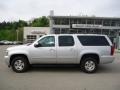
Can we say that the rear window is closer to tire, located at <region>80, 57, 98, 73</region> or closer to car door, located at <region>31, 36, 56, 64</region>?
Result: tire, located at <region>80, 57, 98, 73</region>

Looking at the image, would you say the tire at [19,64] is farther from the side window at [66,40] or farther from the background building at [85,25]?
the background building at [85,25]

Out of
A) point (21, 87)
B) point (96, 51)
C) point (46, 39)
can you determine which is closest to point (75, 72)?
point (96, 51)

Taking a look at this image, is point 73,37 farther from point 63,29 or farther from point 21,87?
point 63,29

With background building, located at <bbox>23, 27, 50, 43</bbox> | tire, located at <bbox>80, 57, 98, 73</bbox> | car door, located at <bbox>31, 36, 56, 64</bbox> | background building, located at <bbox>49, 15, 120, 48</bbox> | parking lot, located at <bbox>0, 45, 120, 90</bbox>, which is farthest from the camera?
background building, located at <bbox>23, 27, 50, 43</bbox>

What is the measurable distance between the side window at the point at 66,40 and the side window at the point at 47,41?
344 mm

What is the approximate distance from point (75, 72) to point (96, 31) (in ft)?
141

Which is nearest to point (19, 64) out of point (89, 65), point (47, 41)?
point (47, 41)

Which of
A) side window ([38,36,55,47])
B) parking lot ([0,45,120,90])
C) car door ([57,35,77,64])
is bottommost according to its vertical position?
parking lot ([0,45,120,90])

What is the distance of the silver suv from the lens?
29.7 ft

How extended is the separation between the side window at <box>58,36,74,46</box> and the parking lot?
136cm

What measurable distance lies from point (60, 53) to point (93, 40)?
1.78m

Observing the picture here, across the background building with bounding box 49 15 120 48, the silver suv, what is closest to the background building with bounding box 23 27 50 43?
the background building with bounding box 49 15 120 48

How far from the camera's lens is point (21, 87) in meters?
6.62

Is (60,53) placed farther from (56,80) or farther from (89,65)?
(56,80)
